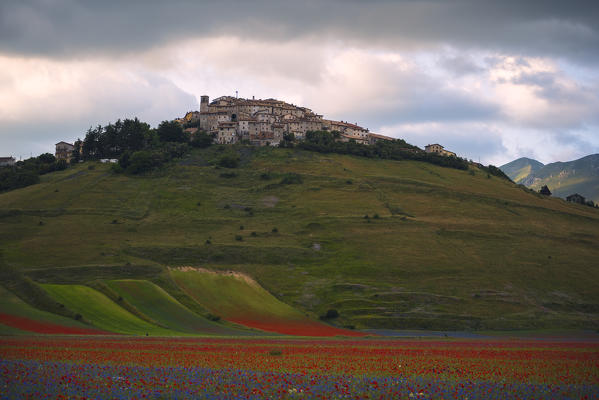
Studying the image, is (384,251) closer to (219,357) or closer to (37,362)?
(219,357)

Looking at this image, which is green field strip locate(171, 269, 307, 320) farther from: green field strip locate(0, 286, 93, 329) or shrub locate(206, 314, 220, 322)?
green field strip locate(0, 286, 93, 329)

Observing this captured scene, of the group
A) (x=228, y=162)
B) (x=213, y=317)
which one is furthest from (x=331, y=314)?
(x=228, y=162)

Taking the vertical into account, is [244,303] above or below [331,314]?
above

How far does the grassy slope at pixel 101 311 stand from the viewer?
67688 millimetres

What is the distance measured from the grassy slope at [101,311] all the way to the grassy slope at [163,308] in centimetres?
307

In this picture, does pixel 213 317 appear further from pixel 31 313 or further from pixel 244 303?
pixel 31 313

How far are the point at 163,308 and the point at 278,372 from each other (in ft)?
168

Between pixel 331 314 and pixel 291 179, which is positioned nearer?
pixel 331 314

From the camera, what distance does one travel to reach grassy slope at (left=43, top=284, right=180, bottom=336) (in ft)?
222

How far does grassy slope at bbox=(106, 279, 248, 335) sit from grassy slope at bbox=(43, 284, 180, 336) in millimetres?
3065

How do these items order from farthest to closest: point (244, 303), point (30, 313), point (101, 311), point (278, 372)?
point (244, 303) → point (101, 311) → point (30, 313) → point (278, 372)

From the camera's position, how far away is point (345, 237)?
131 m

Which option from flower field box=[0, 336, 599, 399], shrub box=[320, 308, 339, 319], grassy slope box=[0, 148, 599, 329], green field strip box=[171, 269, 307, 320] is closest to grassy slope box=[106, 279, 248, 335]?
green field strip box=[171, 269, 307, 320]

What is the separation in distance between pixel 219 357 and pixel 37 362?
38.4ft
